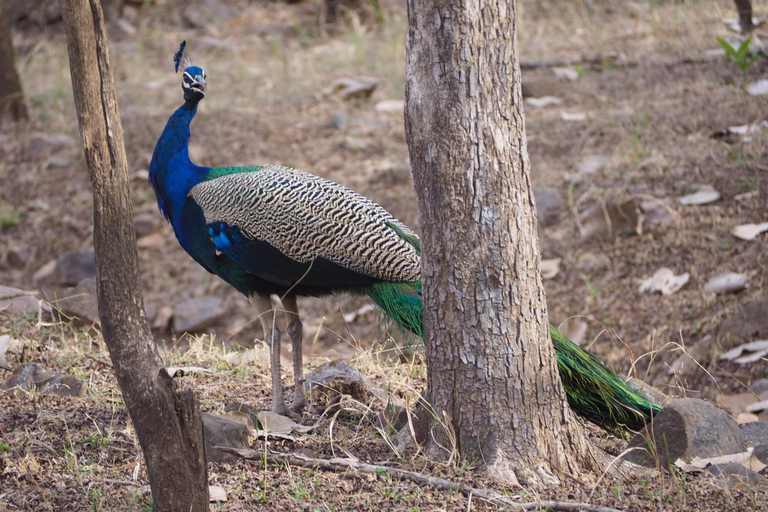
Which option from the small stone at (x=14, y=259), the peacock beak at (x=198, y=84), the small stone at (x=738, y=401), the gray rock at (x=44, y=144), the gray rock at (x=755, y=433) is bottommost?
the small stone at (x=738, y=401)

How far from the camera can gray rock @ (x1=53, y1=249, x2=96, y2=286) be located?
7032mm

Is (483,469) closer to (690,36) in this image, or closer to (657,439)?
(657,439)

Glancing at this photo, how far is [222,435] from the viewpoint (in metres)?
3.10

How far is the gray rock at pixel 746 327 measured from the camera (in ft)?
16.0

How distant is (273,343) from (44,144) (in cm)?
573

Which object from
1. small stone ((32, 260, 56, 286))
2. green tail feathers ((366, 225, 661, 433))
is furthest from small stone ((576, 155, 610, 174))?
small stone ((32, 260, 56, 286))

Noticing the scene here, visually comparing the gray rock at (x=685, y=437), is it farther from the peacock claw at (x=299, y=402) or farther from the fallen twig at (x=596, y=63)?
the fallen twig at (x=596, y=63)

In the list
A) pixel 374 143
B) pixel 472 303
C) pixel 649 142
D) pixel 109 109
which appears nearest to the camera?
pixel 109 109

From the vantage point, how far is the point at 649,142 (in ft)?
22.8

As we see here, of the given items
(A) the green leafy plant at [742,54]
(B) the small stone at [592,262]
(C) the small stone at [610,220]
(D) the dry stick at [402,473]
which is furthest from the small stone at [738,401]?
(A) the green leafy plant at [742,54]

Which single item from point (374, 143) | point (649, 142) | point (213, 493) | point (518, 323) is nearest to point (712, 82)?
point (649, 142)

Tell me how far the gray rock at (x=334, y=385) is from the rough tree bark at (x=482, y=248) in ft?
2.74

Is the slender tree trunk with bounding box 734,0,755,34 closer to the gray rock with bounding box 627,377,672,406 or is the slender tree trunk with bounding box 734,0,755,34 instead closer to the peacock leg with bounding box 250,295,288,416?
the gray rock with bounding box 627,377,672,406

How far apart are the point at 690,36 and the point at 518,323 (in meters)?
6.80
